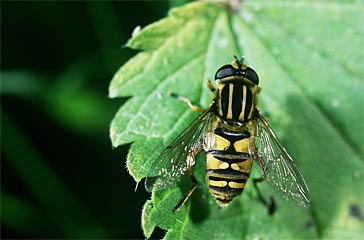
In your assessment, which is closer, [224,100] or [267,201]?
[224,100]

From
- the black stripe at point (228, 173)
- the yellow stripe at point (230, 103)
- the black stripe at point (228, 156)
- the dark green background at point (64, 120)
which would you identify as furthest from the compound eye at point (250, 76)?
the dark green background at point (64, 120)

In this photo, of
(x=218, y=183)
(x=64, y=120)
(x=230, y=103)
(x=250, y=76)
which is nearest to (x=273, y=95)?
(x=250, y=76)

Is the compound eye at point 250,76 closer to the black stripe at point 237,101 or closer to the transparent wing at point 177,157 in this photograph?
the black stripe at point 237,101

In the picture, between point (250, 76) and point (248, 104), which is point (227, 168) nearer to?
point (248, 104)

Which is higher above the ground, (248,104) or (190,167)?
(248,104)

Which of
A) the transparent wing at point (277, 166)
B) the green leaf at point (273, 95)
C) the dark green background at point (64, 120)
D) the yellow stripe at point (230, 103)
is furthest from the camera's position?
the dark green background at point (64, 120)

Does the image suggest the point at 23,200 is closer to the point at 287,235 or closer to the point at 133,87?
the point at 133,87

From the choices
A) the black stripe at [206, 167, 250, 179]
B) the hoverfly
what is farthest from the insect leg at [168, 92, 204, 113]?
the black stripe at [206, 167, 250, 179]
